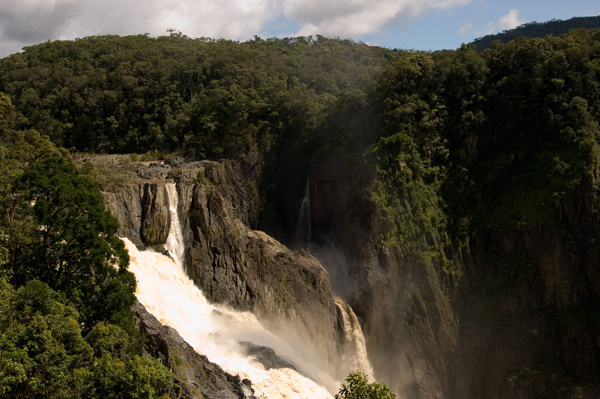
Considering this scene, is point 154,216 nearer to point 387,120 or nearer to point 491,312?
point 387,120

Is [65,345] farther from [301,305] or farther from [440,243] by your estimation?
[440,243]

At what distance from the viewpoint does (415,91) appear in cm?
4938

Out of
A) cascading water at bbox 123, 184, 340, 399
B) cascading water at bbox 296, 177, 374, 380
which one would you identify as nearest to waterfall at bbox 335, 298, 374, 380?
cascading water at bbox 296, 177, 374, 380

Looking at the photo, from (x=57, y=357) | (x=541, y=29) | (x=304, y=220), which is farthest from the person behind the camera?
(x=541, y=29)

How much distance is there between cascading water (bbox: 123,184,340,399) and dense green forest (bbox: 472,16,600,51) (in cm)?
9031

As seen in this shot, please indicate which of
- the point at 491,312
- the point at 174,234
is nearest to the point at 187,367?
the point at 174,234

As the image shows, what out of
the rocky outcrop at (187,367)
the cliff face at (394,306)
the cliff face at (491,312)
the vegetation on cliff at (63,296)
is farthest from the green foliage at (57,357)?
the cliff face at (491,312)

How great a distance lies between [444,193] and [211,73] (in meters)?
27.2

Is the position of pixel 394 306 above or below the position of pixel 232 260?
above

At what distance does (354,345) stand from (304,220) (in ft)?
43.1

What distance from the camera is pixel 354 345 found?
132 feet

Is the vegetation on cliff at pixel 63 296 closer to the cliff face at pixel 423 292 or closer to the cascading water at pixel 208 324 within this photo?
the cascading water at pixel 208 324

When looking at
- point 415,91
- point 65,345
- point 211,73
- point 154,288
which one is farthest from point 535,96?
point 65,345

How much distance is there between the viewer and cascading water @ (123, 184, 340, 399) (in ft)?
101
